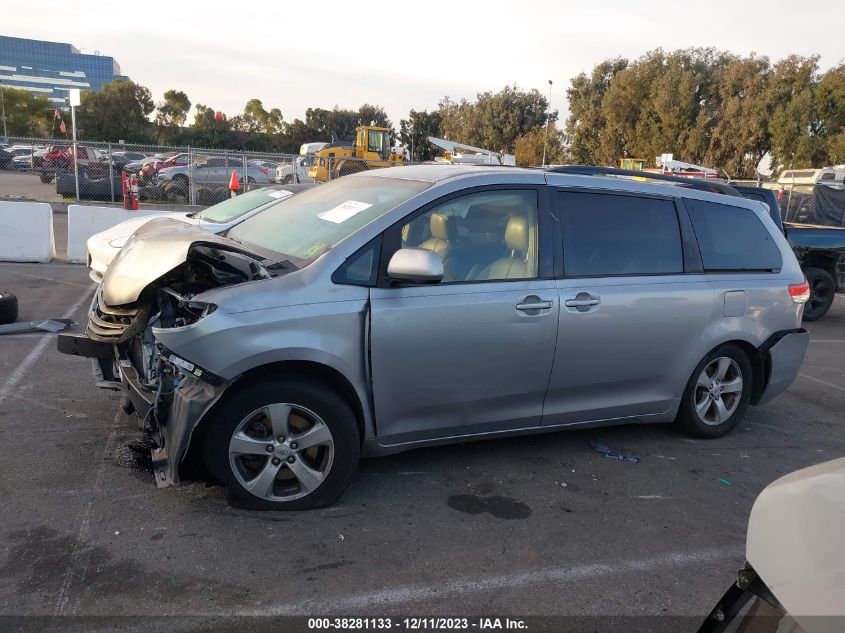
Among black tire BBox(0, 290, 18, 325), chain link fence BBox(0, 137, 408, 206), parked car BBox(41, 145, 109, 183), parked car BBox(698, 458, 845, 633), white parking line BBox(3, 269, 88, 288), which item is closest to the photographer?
parked car BBox(698, 458, 845, 633)

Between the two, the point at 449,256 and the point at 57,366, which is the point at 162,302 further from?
the point at 57,366

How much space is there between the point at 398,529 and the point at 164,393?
142cm

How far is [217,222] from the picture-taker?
7945 mm

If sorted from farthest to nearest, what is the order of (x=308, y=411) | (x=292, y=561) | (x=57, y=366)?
(x=57, y=366), (x=308, y=411), (x=292, y=561)

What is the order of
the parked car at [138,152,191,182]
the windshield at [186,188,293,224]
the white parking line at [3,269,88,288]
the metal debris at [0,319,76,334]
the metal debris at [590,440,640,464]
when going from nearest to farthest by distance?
the metal debris at [590,440,640,464] → the metal debris at [0,319,76,334] → the windshield at [186,188,293,224] → the white parking line at [3,269,88,288] → the parked car at [138,152,191,182]

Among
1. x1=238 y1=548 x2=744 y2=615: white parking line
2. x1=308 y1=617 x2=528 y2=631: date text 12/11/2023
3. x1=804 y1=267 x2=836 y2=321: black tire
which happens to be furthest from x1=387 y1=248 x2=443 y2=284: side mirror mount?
x1=804 y1=267 x2=836 y2=321: black tire

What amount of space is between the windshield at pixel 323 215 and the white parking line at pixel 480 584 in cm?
179

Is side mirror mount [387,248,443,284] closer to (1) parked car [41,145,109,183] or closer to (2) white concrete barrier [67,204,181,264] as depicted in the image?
(2) white concrete barrier [67,204,181,264]

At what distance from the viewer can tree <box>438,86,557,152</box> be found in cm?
6031

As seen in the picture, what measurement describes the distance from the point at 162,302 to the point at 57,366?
2.54 m

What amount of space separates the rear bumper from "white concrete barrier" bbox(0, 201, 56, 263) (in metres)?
10.4

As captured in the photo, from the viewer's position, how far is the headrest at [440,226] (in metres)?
3.96

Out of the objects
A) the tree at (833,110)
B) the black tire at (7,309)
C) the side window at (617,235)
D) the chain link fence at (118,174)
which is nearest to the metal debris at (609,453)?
the side window at (617,235)

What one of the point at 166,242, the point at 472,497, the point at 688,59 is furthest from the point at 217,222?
the point at 688,59
